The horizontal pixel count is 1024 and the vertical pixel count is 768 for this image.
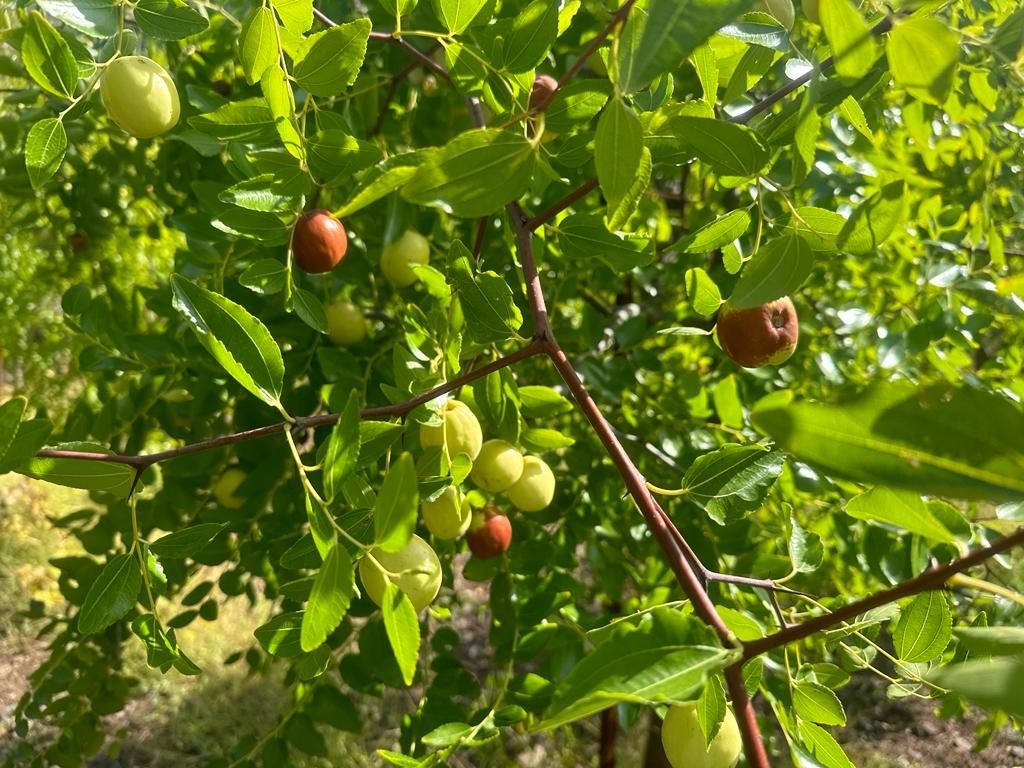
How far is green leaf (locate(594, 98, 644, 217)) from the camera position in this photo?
1.71ft

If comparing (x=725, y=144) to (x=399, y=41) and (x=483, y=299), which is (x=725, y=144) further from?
(x=399, y=41)

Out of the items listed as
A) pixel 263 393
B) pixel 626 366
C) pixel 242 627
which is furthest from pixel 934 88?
pixel 242 627

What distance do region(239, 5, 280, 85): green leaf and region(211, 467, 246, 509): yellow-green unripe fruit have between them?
946mm

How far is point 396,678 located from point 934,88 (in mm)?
1237

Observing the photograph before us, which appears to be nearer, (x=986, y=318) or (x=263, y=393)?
(x=263, y=393)

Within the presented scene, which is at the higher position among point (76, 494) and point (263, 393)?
point (263, 393)

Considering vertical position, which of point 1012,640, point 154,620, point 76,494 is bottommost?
point 76,494

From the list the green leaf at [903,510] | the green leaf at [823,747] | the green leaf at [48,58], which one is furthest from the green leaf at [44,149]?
the green leaf at [823,747]

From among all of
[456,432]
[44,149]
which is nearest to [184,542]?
[456,432]

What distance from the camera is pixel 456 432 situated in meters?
0.91

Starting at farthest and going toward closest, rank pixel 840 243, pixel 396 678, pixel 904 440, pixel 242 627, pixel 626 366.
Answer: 1. pixel 242 627
2. pixel 626 366
3. pixel 396 678
4. pixel 840 243
5. pixel 904 440

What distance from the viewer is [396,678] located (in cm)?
140

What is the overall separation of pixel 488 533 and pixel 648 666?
0.76 meters

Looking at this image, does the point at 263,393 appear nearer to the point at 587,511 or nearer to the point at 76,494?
the point at 587,511
